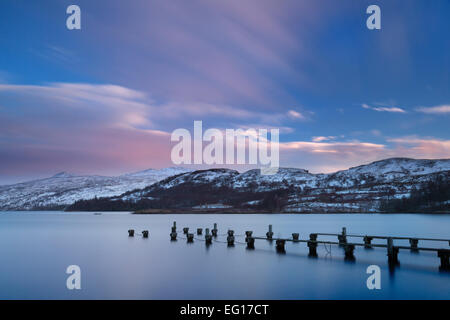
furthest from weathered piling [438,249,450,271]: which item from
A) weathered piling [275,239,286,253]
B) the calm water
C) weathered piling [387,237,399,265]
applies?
weathered piling [275,239,286,253]

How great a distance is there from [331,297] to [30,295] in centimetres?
1622

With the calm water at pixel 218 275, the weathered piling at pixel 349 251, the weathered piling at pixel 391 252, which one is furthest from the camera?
the weathered piling at pixel 349 251

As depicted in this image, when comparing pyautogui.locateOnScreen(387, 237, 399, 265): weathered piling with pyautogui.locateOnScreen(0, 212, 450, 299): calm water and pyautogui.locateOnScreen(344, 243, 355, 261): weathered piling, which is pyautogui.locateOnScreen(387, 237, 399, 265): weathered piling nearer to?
pyautogui.locateOnScreen(0, 212, 450, 299): calm water

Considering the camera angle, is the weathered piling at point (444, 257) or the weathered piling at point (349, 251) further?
the weathered piling at point (349, 251)

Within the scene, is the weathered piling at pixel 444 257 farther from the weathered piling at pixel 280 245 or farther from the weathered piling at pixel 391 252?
the weathered piling at pixel 280 245

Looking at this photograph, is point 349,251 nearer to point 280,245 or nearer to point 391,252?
point 391,252

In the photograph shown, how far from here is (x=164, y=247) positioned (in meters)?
45.3

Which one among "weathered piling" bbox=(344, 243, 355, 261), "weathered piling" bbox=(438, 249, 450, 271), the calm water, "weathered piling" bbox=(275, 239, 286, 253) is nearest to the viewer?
the calm water

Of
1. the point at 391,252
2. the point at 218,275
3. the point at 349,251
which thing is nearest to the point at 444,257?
the point at 391,252

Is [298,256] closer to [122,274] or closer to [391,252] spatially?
[391,252]

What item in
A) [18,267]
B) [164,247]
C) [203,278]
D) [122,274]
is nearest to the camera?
[203,278]

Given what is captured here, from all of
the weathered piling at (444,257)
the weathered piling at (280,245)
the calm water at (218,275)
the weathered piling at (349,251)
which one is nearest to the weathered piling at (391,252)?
the calm water at (218,275)

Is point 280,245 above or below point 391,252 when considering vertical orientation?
below
